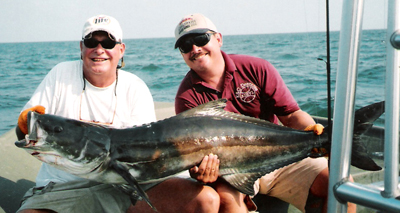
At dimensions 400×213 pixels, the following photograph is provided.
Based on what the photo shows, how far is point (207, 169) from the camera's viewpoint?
2531 mm

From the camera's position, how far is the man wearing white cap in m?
2.92

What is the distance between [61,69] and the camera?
127 inches

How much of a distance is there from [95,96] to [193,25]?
42.3 inches

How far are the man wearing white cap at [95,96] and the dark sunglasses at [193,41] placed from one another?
519mm

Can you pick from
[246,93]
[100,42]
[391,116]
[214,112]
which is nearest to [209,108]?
[214,112]

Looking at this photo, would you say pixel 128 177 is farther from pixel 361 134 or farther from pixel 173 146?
pixel 361 134

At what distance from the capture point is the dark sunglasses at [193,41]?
11.1 feet

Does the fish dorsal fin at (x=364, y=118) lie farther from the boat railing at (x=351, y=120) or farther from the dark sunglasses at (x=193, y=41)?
the dark sunglasses at (x=193, y=41)

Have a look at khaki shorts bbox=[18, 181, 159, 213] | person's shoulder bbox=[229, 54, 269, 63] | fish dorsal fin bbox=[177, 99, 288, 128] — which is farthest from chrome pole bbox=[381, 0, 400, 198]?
person's shoulder bbox=[229, 54, 269, 63]

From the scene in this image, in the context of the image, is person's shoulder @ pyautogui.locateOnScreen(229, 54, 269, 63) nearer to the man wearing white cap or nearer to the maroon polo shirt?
the maroon polo shirt

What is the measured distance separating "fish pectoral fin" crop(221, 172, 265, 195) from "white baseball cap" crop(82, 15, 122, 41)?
1543 millimetres

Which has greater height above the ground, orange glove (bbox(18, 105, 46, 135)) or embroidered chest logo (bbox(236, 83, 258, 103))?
orange glove (bbox(18, 105, 46, 135))

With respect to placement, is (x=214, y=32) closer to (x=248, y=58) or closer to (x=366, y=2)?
(x=248, y=58)

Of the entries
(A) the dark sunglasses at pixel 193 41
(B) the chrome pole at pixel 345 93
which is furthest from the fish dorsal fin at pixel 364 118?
(A) the dark sunglasses at pixel 193 41
